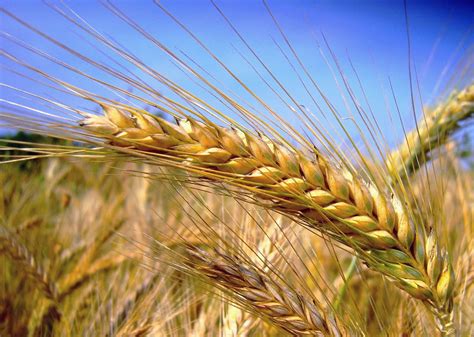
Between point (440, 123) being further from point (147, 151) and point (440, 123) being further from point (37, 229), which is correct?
point (37, 229)

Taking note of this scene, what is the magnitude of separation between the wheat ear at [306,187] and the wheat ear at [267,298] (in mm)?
145

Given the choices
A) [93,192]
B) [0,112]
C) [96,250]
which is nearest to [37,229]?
[96,250]

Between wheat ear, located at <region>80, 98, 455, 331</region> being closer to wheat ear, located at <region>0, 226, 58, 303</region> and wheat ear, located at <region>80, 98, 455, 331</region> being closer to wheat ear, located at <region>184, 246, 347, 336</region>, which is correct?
wheat ear, located at <region>184, 246, 347, 336</region>

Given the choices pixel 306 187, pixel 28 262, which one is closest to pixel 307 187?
pixel 306 187

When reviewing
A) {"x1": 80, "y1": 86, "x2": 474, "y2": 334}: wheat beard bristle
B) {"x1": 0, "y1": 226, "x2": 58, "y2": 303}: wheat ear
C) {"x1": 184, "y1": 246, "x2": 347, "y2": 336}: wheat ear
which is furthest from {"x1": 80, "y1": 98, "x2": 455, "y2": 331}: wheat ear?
{"x1": 0, "y1": 226, "x2": 58, "y2": 303}: wheat ear

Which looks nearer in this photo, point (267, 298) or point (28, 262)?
point (267, 298)

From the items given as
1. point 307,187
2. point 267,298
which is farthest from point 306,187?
point 267,298

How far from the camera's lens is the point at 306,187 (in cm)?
101

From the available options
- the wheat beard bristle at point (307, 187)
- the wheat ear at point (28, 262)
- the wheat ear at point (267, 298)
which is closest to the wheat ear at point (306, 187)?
the wheat beard bristle at point (307, 187)

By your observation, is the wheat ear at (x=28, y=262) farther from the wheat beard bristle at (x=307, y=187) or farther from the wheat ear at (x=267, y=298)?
the wheat beard bristle at (x=307, y=187)

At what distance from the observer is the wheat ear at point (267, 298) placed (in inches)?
42.1

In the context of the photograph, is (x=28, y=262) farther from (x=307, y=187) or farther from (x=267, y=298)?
(x=307, y=187)

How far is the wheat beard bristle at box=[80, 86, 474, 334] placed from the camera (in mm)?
961

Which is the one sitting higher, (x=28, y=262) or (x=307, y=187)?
(x=307, y=187)
